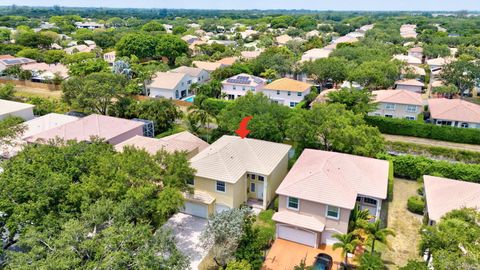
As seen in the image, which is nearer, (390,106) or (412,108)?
(412,108)

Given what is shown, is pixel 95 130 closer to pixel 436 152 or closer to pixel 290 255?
pixel 290 255

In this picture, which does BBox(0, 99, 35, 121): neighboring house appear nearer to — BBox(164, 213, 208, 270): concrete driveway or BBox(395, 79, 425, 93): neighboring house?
BBox(164, 213, 208, 270): concrete driveway

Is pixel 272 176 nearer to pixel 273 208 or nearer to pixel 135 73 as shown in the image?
pixel 273 208

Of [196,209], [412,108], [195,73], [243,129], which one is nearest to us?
[196,209]

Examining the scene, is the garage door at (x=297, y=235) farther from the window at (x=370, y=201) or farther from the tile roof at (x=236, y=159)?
the window at (x=370, y=201)

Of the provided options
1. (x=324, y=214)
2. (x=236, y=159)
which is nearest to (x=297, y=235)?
(x=324, y=214)

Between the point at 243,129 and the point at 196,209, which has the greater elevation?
the point at 243,129

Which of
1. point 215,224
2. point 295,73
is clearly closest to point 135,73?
point 295,73
